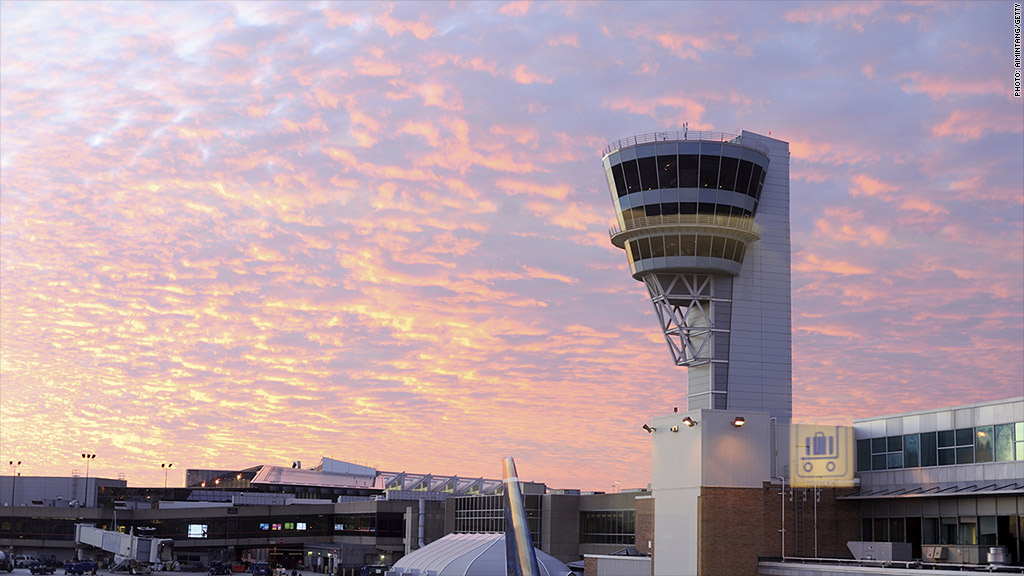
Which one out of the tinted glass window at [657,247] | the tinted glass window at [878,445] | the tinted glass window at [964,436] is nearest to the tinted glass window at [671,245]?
the tinted glass window at [657,247]

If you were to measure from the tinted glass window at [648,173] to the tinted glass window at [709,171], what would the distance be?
A: 14.0ft

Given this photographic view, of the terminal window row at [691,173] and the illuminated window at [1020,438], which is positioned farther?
the terminal window row at [691,173]

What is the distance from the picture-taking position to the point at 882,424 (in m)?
66.9

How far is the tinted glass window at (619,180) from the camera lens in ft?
325

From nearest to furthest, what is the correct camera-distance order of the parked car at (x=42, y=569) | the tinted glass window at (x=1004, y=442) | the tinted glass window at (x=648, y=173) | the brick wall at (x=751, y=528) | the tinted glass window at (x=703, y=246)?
the tinted glass window at (x=1004, y=442) < the brick wall at (x=751, y=528) < the tinted glass window at (x=703, y=246) < the tinted glass window at (x=648, y=173) < the parked car at (x=42, y=569)

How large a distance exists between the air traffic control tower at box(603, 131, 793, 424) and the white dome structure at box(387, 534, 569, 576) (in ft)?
68.7

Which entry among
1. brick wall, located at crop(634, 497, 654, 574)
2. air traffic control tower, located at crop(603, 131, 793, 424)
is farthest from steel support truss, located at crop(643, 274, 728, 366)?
brick wall, located at crop(634, 497, 654, 574)

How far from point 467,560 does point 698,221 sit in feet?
121

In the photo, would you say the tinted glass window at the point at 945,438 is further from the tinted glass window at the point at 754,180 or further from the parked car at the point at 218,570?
the parked car at the point at 218,570

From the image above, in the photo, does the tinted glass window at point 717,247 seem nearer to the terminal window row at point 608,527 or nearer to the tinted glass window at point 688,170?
the tinted glass window at point 688,170

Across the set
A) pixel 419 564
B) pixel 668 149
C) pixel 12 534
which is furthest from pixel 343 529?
pixel 668 149

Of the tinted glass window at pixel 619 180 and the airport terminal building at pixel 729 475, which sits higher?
the tinted glass window at pixel 619 180

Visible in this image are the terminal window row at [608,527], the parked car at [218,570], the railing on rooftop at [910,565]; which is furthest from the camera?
the parked car at [218,570]

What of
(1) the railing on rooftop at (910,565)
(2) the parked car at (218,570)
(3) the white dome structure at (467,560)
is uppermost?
(1) the railing on rooftop at (910,565)
